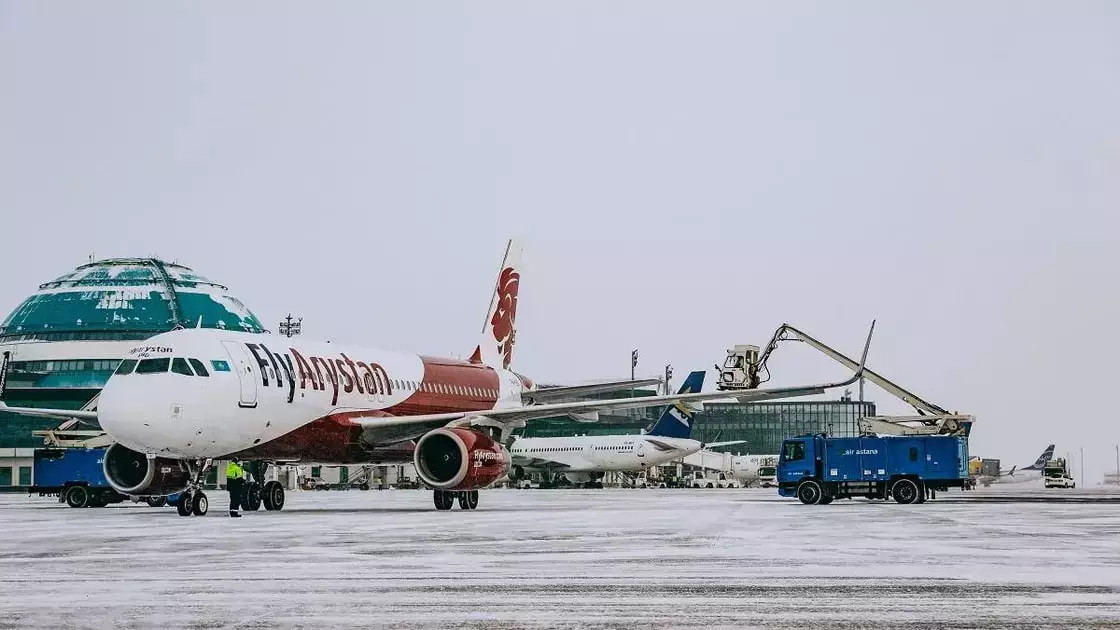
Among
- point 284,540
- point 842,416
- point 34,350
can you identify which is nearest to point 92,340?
point 34,350

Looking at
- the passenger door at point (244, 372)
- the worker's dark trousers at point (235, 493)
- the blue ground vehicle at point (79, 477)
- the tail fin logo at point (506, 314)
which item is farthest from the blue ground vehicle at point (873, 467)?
the blue ground vehicle at point (79, 477)

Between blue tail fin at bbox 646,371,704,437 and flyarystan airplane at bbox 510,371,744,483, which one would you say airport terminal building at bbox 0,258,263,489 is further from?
blue tail fin at bbox 646,371,704,437

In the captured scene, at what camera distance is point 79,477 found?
44.8 m

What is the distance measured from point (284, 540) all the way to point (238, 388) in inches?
435

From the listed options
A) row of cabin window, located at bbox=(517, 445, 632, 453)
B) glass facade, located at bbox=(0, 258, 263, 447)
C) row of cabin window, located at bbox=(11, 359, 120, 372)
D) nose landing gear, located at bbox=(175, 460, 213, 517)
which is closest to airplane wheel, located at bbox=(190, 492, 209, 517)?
nose landing gear, located at bbox=(175, 460, 213, 517)

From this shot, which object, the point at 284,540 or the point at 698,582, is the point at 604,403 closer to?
the point at 284,540

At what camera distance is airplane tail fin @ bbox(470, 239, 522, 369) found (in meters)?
47.2

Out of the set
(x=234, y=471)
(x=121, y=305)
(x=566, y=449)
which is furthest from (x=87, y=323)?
(x=234, y=471)

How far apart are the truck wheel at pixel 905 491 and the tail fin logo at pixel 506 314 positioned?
48.6 feet

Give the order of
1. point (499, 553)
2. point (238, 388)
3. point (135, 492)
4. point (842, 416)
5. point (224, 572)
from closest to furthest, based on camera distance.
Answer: point (224, 572) → point (499, 553) → point (238, 388) → point (135, 492) → point (842, 416)

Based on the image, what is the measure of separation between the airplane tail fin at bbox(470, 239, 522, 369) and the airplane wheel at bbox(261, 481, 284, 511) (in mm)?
12013

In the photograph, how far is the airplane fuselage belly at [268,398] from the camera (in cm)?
2938

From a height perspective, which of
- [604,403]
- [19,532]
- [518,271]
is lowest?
[19,532]

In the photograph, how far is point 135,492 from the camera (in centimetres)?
3381
